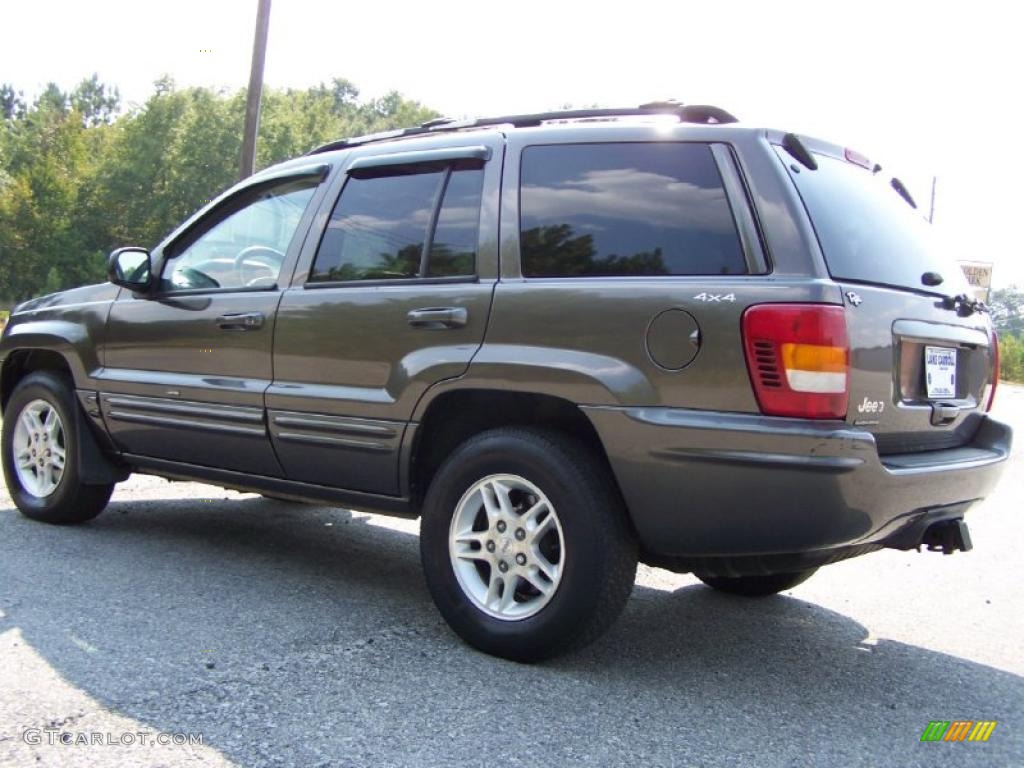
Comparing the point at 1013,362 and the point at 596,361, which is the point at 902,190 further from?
the point at 1013,362

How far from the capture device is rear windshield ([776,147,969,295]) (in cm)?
318

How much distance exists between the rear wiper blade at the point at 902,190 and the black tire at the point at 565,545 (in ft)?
5.90

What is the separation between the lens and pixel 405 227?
157 inches

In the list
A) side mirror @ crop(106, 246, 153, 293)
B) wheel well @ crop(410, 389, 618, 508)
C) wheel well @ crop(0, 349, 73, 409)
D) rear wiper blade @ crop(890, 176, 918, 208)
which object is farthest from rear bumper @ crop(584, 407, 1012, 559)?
wheel well @ crop(0, 349, 73, 409)

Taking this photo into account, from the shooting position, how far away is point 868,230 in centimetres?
340

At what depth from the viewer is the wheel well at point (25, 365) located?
5.37 m

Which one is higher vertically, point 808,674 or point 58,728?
point 58,728

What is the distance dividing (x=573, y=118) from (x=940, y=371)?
1642 millimetres

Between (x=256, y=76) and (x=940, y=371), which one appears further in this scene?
(x=256, y=76)

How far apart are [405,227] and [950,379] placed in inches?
84.5

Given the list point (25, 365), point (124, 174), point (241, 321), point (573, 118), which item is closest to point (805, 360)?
point (573, 118)

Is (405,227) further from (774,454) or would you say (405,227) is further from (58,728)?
(58,728)

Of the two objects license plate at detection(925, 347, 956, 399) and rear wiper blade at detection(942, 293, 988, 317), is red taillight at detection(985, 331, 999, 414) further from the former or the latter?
license plate at detection(925, 347, 956, 399)

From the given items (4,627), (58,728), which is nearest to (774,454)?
(58,728)
